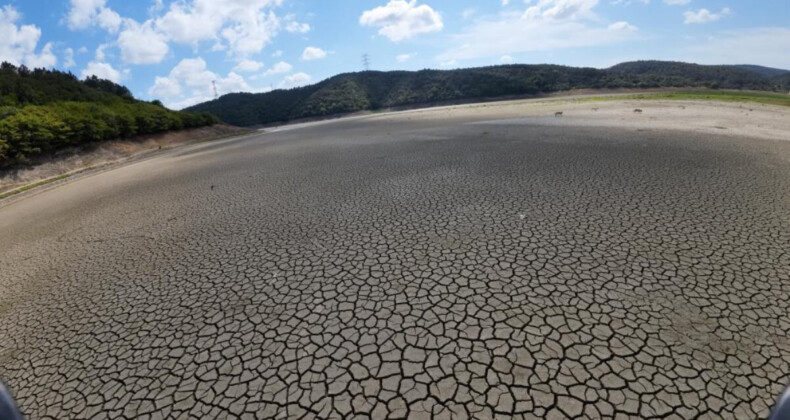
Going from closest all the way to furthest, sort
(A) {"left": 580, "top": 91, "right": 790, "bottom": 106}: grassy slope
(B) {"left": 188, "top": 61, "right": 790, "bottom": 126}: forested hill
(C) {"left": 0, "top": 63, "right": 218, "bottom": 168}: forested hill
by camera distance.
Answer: (C) {"left": 0, "top": 63, "right": 218, "bottom": 168}: forested hill < (A) {"left": 580, "top": 91, "right": 790, "bottom": 106}: grassy slope < (B) {"left": 188, "top": 61, "right": 790, "bottom": 126}: forested hill

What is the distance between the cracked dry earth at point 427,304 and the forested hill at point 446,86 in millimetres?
68016

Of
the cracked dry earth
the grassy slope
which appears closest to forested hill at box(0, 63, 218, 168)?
the cracked dry earth

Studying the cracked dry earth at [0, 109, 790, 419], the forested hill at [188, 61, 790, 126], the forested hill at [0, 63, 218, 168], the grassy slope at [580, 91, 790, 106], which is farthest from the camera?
the forested hill at [188, 61, 790, 126]

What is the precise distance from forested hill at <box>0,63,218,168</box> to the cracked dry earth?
15.0 meters

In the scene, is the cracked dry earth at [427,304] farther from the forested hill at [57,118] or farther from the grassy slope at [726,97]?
the grassy slope at [726,97]

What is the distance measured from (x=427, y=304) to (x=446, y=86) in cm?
8781

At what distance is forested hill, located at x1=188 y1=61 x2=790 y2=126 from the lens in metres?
68.2

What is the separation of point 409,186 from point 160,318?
553 centimetres

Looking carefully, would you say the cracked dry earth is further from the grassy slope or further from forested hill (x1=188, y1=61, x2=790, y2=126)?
forested hill (x1=188, y1=61, x2=790, y2=126)

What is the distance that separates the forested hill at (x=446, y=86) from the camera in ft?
224

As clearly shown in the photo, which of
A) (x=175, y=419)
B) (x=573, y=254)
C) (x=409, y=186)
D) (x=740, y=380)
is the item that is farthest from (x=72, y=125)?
(x=740, y=380)

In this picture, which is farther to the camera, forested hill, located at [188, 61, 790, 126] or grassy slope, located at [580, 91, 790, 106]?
forested hill, located at [188, 61, 790, 126]

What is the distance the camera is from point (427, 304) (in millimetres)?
3520

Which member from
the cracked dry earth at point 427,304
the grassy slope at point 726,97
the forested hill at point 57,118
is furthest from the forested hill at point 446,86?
the cracked dry earth at point 427,304
